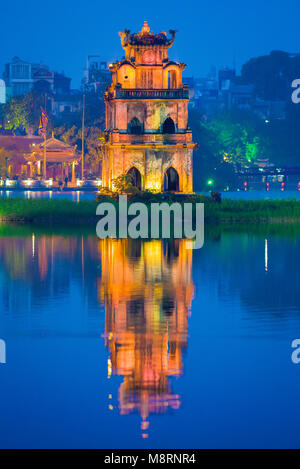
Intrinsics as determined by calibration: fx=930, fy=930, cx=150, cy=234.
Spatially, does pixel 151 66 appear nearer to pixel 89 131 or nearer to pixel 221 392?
pixel 221 392

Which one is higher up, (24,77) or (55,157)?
(24,77)

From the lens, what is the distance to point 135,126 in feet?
180

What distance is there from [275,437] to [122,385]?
8.45 ft

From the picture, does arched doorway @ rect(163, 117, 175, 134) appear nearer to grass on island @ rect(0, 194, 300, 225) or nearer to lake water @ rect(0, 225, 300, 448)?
grass on island @ rect(0, 194, 300, 225)

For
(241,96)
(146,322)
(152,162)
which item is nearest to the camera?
(146,322)

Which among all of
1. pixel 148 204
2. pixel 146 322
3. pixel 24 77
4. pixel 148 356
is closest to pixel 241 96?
pixel 24 77

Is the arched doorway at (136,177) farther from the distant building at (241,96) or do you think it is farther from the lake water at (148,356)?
the distant building at (241,96)

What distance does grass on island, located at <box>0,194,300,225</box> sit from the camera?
155 ft

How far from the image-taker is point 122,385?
12.2 metres

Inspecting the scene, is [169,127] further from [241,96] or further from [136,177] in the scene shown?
[241,96]

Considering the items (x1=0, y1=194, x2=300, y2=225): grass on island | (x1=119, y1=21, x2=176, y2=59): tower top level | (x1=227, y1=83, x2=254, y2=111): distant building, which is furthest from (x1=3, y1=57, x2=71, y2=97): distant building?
(x1=0, y1=194, x2=300, y2=225): grass on island

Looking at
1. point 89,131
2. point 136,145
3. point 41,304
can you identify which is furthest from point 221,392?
point 89,131

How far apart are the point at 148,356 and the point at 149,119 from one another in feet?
134

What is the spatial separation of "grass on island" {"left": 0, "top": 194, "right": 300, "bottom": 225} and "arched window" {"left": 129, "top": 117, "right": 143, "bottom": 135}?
514 centimetres
